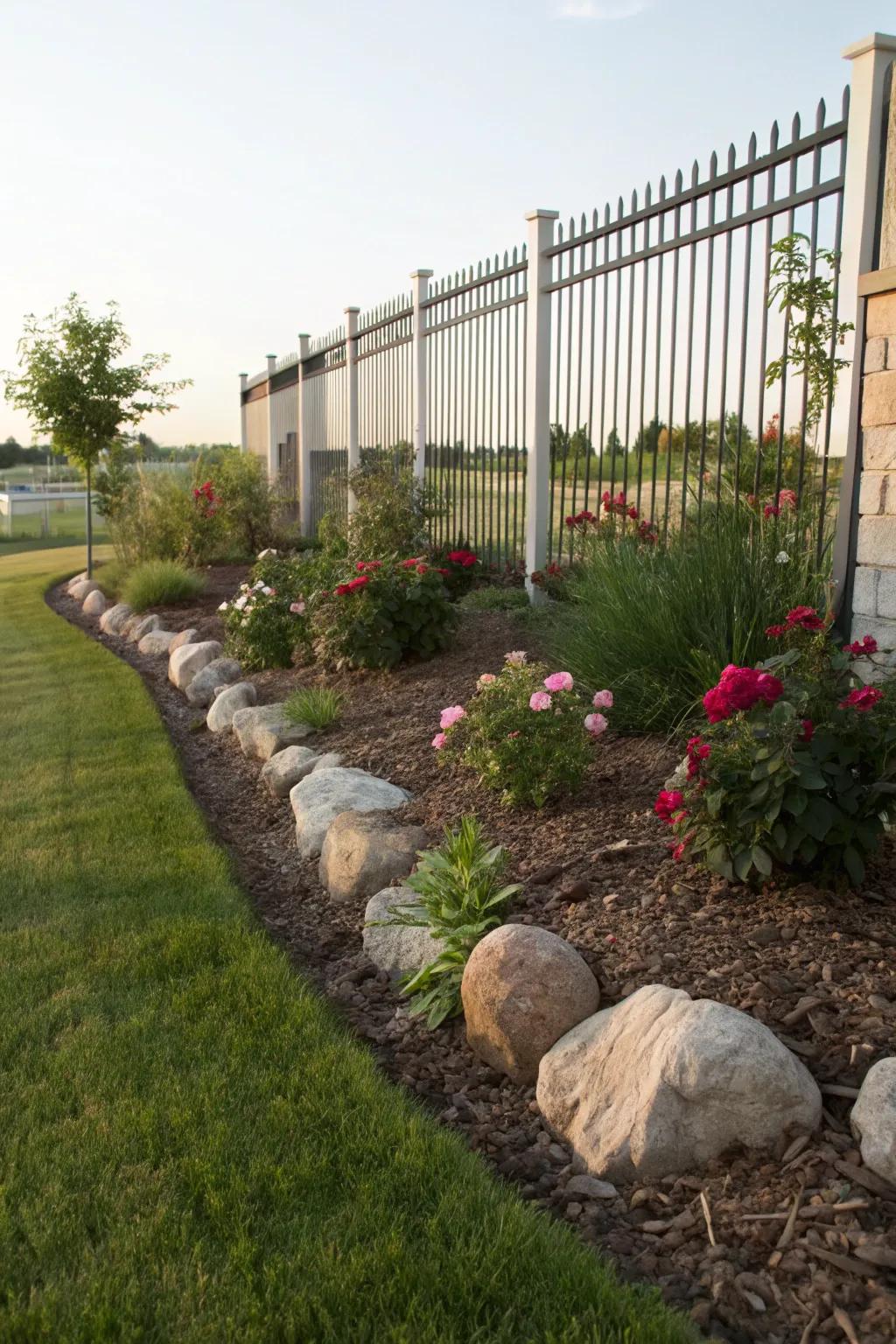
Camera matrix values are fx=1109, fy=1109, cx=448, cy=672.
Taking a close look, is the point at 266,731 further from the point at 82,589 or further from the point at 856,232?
the point at 82,589

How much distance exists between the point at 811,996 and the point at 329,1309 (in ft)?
4.79

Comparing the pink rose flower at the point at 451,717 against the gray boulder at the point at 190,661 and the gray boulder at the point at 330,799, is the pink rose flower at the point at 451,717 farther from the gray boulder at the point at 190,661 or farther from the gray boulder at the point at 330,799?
the gray boulder at the point at 190,661

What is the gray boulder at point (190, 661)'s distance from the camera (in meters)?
8.48

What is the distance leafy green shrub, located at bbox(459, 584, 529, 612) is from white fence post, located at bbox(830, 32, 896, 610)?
11.1 feet

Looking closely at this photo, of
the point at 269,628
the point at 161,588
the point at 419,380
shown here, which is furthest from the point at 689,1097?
the point at 161,588

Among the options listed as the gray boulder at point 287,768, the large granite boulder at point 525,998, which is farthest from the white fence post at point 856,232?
the gray boulder at point 287,768

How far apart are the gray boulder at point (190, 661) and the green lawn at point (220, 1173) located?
4.30m

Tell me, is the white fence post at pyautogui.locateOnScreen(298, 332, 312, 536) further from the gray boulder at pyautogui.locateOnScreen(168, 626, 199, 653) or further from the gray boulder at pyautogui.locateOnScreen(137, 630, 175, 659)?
the gray boulder at pyautogui.locateOnScreen(168, 626, 199, 653)

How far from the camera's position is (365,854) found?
Result: 14.0 ft

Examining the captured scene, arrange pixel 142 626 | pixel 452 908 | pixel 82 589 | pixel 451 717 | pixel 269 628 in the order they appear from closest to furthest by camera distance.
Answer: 1. pixel 452 908
2. pixel 451 717
3. pixel 269 628
4. pixel 142 626
5. pixel 82 589

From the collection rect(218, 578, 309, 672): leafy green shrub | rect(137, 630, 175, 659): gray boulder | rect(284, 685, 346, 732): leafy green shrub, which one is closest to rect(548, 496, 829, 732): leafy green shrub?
rect(284, 685, 346, 732): leafy green shrub

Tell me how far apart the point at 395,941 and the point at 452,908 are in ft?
0.90

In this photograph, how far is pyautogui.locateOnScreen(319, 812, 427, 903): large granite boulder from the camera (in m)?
4.25

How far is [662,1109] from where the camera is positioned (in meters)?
2.59
